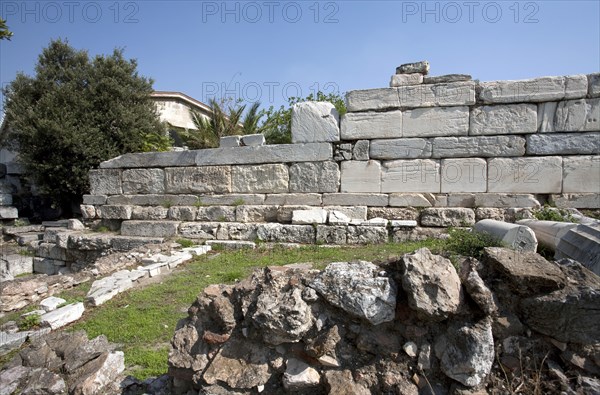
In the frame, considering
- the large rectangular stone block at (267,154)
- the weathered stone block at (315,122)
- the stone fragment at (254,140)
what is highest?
the weathered stone block at (315,122)

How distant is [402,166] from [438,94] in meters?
1.70

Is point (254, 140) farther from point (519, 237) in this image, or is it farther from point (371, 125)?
point (519, 237)

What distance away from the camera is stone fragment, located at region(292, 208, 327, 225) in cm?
786

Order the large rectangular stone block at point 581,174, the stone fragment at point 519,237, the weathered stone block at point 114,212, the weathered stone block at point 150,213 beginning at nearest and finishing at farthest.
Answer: the stone fragment at point 519,237
the large rectangular stone block at point 581,174
the weathered stone block at point 150,213
the weathered stone block at point 114,212

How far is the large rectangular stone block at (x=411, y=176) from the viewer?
307 inches

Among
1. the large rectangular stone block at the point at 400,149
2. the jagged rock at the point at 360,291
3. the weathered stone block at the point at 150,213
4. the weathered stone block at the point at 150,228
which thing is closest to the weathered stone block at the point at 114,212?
the weathered stone block at the point at 150,213

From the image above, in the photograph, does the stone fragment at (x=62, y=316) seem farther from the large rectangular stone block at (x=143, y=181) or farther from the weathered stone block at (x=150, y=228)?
the large rectangular stone block at (x=143, y=181)

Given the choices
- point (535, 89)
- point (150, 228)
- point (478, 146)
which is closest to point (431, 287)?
point (478, 146)

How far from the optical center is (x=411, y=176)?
791 centimetres

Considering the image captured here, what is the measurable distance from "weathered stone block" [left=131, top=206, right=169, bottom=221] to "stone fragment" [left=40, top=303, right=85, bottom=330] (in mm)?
4675

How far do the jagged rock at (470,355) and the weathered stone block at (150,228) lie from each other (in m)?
7.72

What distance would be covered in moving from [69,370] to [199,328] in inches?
56.1

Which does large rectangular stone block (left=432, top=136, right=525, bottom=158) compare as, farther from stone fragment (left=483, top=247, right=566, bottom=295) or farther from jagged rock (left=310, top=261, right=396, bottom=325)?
jagged rock (left=310, top=261, right=396, bottom=325)

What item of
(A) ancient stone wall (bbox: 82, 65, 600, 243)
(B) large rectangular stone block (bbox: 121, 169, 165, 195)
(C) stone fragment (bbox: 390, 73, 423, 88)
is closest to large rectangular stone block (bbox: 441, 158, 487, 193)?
(A) ancient stone wall (bbox: 82, 65, 600, 243)
